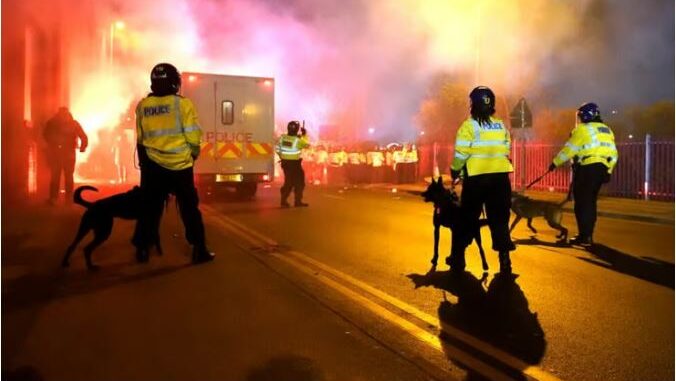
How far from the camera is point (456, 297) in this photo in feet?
16.4

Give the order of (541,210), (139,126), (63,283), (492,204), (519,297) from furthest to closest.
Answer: (541,210), (139,126), (492,204), (63,283), (519,297)

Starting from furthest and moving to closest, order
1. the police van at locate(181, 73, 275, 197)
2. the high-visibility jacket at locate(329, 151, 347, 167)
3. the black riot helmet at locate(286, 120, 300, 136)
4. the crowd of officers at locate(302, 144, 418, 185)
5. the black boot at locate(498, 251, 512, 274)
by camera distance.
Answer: the high-visibility jacket at locate(329, 151, 347, 167) → the crowd of officers at locate(302, 144, 418, 185) → the police van at locate(181, 73, 275, 197) → the black riot helmet at locate(286, 120, 300, 136) → the black boot at locate(498, 251, 512, 274)

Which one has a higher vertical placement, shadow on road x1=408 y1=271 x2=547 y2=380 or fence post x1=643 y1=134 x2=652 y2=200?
fence post x1=643 y1=134 x2=652 y2=200

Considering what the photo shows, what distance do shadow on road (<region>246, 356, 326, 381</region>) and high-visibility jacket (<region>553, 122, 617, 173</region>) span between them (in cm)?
490

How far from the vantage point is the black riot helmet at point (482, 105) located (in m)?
5.62

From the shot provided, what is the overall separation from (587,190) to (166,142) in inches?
191

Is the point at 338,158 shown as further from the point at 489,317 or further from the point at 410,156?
the point at 489,317

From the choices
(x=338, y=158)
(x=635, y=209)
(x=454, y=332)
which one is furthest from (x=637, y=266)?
(x=338, y=158)

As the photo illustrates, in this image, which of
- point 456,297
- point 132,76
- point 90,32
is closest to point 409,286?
point 456,297

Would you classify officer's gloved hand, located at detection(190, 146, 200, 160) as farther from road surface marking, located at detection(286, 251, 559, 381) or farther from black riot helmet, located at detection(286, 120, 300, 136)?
black riot helmet, located at detection(286, 120, 300, 136)

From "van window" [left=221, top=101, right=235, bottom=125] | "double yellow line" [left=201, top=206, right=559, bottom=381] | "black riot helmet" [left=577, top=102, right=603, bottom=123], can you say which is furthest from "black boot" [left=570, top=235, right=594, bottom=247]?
"van window" [left=221, top=101, right=235, bottom=125]

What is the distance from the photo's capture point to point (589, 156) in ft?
24.0

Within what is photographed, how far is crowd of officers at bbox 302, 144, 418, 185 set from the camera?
22000 mm

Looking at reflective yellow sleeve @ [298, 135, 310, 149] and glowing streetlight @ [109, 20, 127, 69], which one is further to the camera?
glowing streetlight @ [109, 20, 127, 69]
